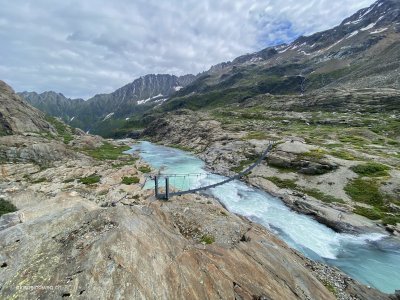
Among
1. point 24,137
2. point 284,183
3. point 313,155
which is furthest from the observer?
point 24,137

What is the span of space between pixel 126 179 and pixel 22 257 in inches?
1762

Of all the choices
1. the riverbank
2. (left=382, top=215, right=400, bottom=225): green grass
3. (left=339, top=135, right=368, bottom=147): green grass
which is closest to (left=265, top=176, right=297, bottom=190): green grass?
the riverbank

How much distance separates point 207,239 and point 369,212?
108 ft

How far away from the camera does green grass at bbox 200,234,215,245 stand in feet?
79.0

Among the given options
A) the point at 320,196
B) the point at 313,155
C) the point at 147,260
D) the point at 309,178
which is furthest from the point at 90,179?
the point at 313,155

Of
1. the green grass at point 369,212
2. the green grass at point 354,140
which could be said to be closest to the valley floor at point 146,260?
the green grass at point 369,212

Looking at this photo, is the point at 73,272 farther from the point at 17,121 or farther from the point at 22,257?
the point at 17,121

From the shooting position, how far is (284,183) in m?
60.2

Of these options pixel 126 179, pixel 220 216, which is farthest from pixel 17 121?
pixel 220 216

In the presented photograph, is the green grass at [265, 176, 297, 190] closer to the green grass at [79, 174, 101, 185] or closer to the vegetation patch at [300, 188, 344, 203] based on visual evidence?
the vegetation patch at [300, 188, 344, 203]

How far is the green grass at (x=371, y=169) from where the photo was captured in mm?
56188

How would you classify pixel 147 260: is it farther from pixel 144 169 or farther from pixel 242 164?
pixel 242 164

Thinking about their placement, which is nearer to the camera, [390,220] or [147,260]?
[147,260]

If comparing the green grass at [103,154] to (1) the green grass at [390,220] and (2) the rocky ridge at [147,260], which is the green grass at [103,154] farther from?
(1) the green grass at [390,220]
